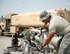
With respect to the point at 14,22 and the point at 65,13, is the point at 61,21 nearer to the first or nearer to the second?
the point at 65,13

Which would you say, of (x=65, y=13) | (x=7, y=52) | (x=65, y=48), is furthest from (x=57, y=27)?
(x=65, y=13)

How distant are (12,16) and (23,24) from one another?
8.36ft

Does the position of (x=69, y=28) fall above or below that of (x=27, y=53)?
above

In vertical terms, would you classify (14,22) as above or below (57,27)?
below

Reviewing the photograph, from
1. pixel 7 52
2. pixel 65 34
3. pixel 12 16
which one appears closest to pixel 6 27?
pixel 12 16

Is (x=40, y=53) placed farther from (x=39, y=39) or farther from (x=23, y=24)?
(x=23, y=24)

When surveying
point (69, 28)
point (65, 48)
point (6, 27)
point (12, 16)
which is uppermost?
point (69, 28)

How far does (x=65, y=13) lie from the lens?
56.0 feet

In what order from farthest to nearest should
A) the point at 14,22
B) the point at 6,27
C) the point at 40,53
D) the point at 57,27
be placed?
the point at 6,27 < the point at 14,22 < the point at 40,53 < the point at 57,27

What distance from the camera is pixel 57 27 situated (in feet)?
17.4

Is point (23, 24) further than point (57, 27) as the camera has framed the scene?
Yes

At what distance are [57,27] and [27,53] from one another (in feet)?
8.31

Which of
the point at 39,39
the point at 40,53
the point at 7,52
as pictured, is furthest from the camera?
the point at 7,52

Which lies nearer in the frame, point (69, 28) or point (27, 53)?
point (69, 28)
